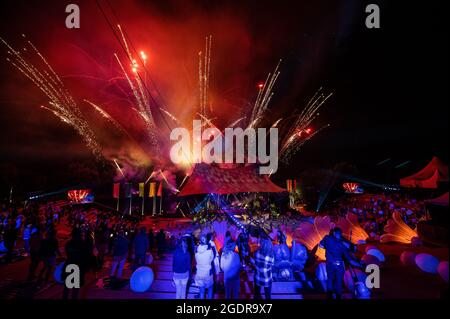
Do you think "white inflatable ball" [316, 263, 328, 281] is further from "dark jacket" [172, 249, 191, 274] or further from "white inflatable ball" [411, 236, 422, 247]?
"white inflatable ball" [411, 236, 422, 247]

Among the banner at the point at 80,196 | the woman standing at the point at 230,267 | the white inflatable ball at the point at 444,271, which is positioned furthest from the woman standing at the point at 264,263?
the banner at the point at 80,196

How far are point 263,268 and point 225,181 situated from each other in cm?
1052

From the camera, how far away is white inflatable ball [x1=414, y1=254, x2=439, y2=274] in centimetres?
699

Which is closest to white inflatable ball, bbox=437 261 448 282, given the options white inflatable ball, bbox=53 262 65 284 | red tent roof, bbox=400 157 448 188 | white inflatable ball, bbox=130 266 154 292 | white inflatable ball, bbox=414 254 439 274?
white inflatable ball, bbox=414 254 439 274

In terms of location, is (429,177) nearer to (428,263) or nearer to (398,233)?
(398,233)

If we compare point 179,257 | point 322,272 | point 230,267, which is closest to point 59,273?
point 179,257

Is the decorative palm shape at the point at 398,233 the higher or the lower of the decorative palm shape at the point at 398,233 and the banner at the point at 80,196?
the lower

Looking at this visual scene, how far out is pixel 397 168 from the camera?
40188 mm

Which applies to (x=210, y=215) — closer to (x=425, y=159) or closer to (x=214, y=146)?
(x=214, y=146)

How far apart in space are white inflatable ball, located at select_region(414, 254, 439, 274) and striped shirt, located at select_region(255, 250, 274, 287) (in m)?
5.21

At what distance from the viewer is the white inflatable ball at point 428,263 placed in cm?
699

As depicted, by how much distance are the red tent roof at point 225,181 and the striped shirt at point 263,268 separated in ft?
29.0

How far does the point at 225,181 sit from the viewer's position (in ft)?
51.4

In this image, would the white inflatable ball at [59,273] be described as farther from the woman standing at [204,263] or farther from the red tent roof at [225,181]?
the red tent roof at [225,181]
